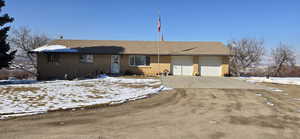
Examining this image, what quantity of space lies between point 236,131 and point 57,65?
17.2 m

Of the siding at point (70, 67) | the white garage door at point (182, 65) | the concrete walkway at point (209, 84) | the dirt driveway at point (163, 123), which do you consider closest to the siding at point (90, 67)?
the siding at point (70, 67)

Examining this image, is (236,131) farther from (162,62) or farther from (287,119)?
(162,62)

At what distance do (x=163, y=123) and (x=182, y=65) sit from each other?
43.9 ft

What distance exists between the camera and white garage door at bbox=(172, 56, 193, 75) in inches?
669

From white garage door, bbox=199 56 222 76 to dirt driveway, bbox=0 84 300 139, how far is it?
36.4 ft

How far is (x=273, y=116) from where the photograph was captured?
15.8 ft

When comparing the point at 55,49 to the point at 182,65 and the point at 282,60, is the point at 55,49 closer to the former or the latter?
the point at 182,65

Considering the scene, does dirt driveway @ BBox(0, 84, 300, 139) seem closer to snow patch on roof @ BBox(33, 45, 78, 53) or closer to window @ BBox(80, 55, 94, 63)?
window @ BBox(80, 55, 94, 63)

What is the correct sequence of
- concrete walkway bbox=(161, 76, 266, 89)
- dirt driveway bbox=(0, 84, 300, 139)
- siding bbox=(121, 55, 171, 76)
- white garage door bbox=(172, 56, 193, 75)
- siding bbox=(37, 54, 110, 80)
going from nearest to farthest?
dirt driveway bbox=(0, 84, 300, 139), concrete walkway bbox=(161, 76, 266, 89), siding bbox=(37, 54, 110, 80), siding bbox=(121, 55, 171, 76), white garage door bbox=(172, 56, 193, 75)

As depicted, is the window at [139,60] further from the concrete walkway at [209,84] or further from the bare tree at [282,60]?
the bare tree at [282,60]

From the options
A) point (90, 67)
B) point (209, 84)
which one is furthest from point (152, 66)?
point (209, 84)

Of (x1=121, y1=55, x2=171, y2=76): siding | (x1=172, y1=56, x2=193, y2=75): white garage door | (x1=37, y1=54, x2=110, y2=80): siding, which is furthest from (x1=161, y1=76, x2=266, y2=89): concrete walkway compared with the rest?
(x1=37, y1=54, x2=110, y2=80): siding

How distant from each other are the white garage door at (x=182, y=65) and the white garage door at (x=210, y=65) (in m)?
1.12

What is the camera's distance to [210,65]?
16906 mm
